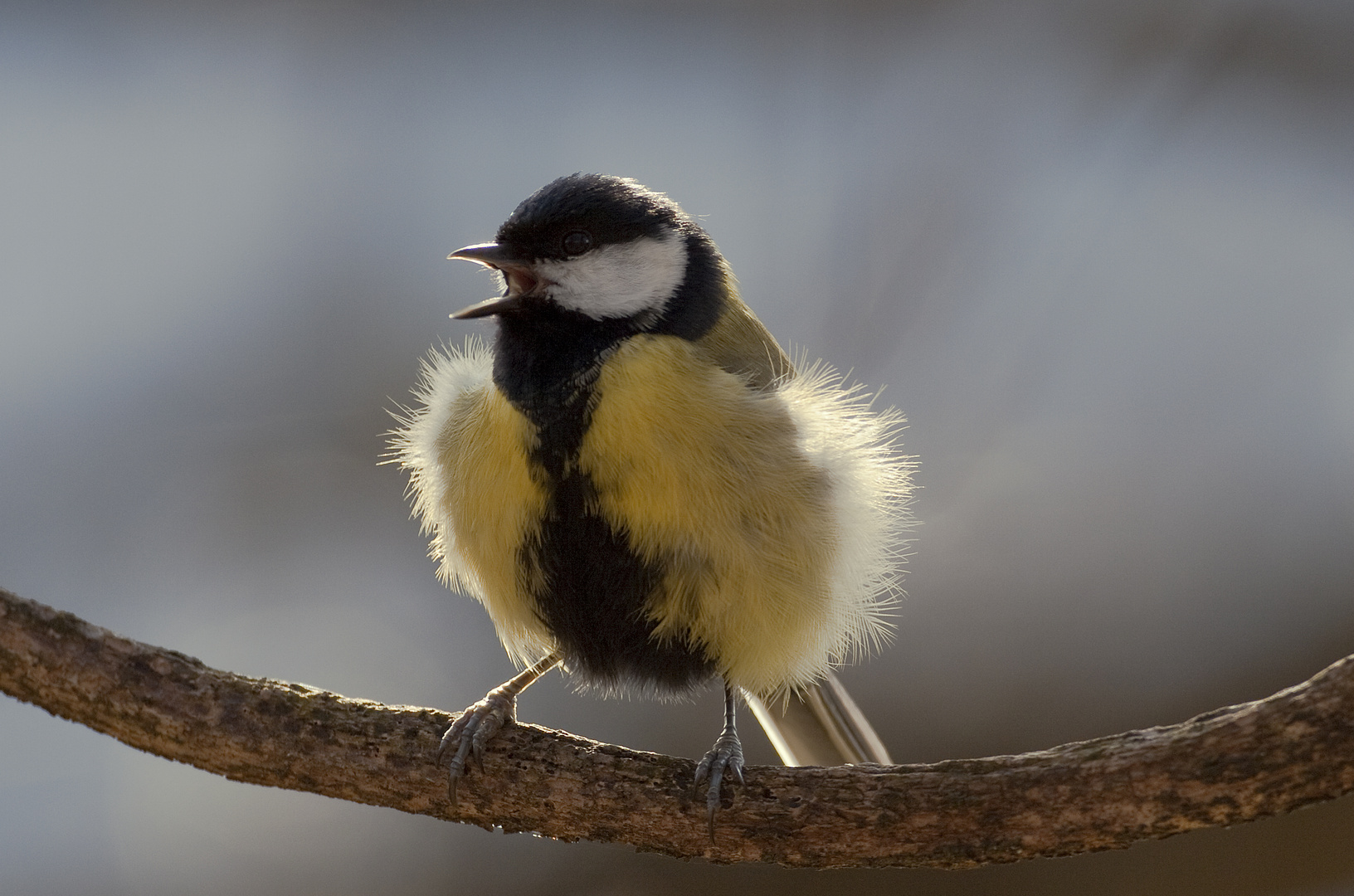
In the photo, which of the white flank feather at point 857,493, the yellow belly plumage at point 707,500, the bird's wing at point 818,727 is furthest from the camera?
the bird's wing at point 818,727

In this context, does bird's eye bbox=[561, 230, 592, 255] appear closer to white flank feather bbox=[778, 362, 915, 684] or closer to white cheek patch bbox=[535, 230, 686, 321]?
white cheek patch bbox=[535, 230, 686, 321]

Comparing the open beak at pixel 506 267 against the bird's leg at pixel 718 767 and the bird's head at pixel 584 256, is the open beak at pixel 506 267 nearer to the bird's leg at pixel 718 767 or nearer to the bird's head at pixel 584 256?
the bird's head at pixel 584 256

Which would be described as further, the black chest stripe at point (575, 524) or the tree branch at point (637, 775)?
the black chest stripe at point (575, 524)

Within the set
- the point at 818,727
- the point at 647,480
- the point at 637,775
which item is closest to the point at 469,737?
the point at 637,775

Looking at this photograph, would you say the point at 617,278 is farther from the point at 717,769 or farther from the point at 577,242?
the point at 717,769

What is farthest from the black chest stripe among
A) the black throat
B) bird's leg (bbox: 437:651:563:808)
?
bird's leg (bbox: 437:651:563:808)

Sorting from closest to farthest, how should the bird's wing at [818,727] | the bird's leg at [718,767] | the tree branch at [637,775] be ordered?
1. the tree branch at [637,775]
2. the bird's leg at [718,767]
3. the bird's wing at [818,727]

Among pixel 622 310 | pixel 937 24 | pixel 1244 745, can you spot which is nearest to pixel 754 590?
pixel 622 310

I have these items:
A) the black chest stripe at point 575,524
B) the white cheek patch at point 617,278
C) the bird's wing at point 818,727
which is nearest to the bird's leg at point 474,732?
the black chest stripe at point 575,524

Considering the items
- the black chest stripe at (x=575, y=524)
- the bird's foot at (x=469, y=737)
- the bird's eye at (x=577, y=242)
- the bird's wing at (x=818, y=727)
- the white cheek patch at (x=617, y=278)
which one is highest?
the bird's eye at (x=577, y=242)
